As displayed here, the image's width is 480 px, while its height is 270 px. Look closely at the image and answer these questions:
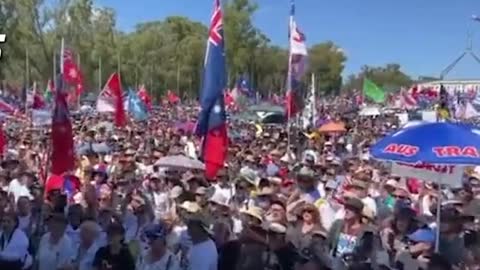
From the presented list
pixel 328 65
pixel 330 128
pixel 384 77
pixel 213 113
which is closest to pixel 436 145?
pixel 213 113

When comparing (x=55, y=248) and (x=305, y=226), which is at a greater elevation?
(x=305, y=226)

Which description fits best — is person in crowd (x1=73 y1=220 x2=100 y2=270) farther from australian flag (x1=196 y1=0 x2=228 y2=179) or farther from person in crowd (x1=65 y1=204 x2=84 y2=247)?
australian flag (x1=196 y1=0 x2=228 y2=179)

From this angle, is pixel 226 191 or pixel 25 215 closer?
pixel 25 215

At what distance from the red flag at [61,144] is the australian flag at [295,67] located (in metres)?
7.45

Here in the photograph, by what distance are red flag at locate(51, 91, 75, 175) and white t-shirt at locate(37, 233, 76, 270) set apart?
6.62ft

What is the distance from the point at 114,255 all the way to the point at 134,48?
70566 millimetres

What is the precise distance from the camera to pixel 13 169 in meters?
13.9

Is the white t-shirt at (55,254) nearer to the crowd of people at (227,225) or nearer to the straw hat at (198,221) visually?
the crowd of people at (227,225)

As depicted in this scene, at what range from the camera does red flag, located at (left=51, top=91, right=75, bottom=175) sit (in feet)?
34.2

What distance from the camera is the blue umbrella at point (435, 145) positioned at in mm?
7762

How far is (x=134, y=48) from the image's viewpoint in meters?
77.8

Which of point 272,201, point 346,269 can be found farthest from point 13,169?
point 346,269

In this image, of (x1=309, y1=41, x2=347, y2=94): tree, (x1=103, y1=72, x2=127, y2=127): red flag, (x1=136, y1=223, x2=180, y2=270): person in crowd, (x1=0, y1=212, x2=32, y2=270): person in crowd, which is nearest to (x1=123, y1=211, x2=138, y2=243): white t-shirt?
(x1=0, y1=212, x2=32, y2=270): person in crowd

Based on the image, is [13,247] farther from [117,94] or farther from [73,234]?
[117,94]
